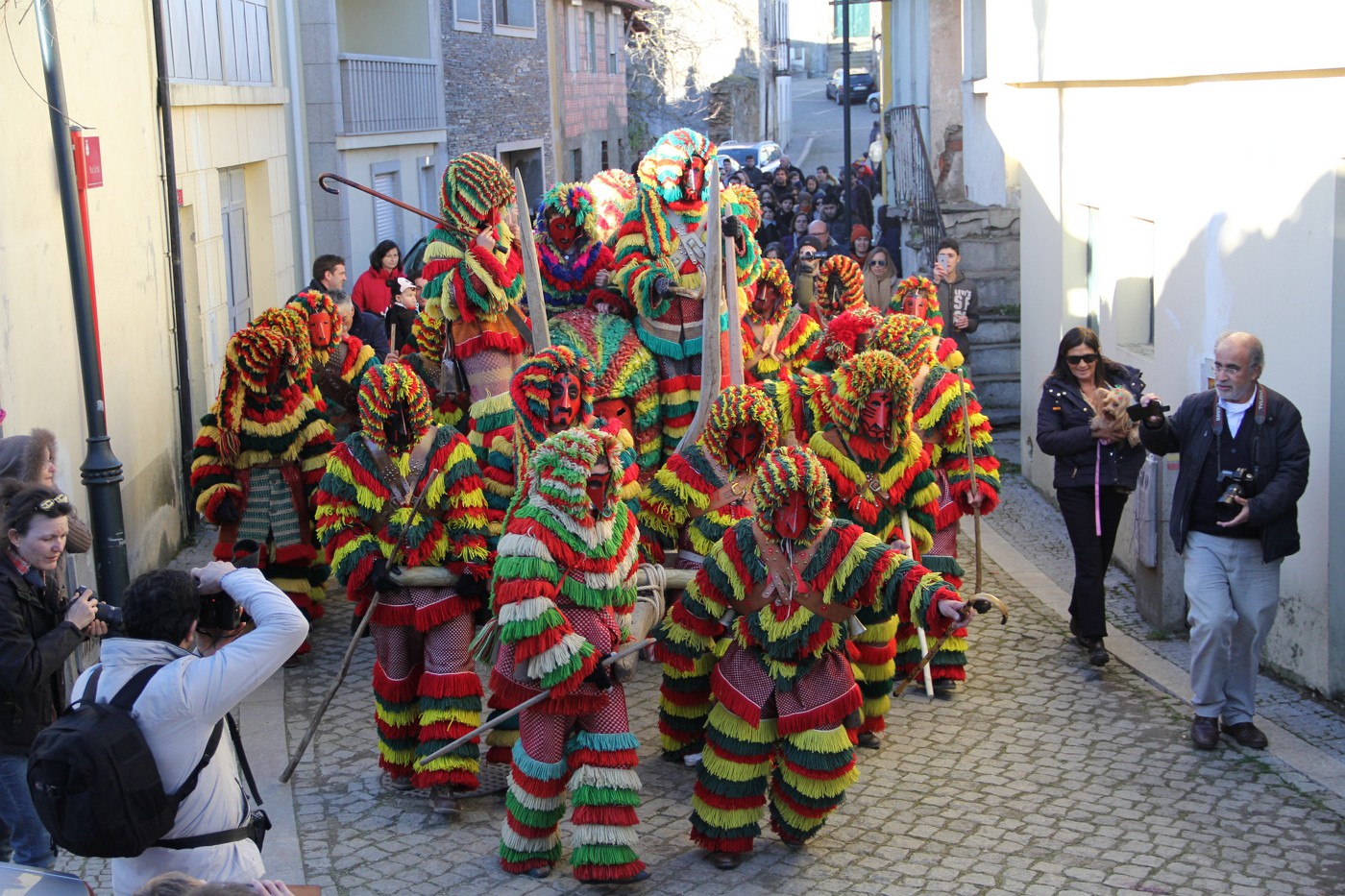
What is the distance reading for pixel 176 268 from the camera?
466 inches

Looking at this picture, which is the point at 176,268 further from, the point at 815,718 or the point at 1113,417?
the point at 815,718

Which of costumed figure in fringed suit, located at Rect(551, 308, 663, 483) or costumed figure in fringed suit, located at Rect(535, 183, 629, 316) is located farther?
costumed figure in fringed suit, located at Rect(535, 183, 629, 316)

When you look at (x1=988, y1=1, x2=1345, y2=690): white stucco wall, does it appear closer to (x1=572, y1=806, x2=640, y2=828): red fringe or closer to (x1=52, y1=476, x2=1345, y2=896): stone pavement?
(x1=52, y1=476, x2=1345, y2=896): stone pavement

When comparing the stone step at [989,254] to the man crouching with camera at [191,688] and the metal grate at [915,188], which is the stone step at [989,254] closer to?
the metal grate at [915,188]

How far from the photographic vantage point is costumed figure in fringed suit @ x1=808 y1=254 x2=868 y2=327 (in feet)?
35.2

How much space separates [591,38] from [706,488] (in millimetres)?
37152

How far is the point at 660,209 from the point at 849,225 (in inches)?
511

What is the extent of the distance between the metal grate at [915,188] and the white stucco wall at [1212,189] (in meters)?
4.84

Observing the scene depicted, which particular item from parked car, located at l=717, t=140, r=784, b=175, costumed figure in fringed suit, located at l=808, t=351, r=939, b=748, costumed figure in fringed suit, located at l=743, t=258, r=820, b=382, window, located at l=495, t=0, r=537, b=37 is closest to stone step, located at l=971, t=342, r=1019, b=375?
costumed figure in fringed suit, located at l=743, t=258, r=820, b=382

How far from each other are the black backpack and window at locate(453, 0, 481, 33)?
25369 millimetres

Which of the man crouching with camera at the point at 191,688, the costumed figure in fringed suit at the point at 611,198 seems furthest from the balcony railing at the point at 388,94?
the man crouching with camera at the point at 191,688

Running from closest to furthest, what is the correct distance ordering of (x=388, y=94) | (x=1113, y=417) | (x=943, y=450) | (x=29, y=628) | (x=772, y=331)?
(x=29, y=628), (x=943, y=450), (x=1113, y=417), (x=772, y=331), (x=388, y=94)

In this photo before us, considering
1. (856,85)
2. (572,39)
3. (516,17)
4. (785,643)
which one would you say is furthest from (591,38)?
(785,643)

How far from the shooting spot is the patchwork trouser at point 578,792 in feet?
20.1
